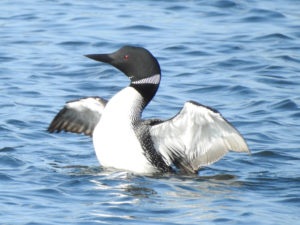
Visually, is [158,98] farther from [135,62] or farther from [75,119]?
[135,62]

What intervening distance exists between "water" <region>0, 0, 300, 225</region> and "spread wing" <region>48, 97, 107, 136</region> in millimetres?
209

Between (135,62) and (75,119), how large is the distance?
952mm

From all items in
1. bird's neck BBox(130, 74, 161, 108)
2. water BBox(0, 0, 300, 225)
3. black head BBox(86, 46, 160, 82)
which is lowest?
water BBox(0, 0, 300, 225)

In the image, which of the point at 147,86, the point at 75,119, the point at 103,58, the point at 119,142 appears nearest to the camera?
the point at 119,142

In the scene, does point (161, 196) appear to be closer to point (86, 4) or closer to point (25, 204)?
point (25, 204)

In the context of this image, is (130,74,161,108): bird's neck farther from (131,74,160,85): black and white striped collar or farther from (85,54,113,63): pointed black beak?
(85,54,113,63): pointed black beak

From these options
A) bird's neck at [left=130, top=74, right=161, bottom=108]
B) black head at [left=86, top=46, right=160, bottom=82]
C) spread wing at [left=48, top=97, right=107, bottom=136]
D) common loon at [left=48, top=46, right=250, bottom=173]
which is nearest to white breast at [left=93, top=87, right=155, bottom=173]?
common loon at [left=48, top=46, right=250, bottom=173]

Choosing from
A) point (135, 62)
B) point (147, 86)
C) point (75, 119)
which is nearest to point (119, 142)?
point (147, 86)

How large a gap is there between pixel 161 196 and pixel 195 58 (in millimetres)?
5479

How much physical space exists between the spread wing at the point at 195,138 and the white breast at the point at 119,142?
22 cm

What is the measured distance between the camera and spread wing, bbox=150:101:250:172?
23.0 feet

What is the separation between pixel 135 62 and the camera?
300 inches

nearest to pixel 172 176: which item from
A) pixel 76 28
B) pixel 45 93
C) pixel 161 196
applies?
pixel 161 196

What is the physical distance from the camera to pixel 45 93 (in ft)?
32.8
